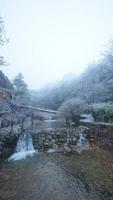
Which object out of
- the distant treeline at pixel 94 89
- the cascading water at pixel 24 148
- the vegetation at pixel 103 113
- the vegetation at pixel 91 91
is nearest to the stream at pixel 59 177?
the cascading water at pixel 24 148

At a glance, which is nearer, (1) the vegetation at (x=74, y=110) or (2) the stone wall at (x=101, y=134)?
(2) the stone wall at (x=101, y=134)

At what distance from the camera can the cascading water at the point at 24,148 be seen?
27.5ft

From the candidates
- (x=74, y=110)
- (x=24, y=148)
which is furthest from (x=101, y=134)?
(x=24, y=148)

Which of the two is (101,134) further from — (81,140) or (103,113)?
(103,113)

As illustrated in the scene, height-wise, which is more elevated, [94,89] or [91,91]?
[94,89]

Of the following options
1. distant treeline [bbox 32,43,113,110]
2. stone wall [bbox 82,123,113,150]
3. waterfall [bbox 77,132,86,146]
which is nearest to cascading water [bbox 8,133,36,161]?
waterfall [bbox 77,132,86,146]

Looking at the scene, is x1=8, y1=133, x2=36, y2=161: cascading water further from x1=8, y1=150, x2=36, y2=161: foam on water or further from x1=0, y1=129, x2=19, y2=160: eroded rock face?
x1=0, y1=129, x2=19, y2=160: eroded rock face

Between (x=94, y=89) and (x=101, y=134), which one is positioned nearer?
(x=101, y=134)

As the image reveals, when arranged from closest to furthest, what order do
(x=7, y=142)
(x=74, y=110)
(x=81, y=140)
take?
(x=7, y=142) < (x=81, y=140) < (x=74, y=110)

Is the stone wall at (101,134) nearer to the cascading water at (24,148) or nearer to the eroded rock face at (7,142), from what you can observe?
the cascading water at (24,148)

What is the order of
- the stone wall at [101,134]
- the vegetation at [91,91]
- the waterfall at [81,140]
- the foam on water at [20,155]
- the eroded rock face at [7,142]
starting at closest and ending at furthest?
the foam on water at [20,155], the eroded rock face at [7,142], the stone wall at [101,134], the waterfall at [81,140], the vegetation at [91,91]

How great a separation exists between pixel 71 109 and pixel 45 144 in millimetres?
5549

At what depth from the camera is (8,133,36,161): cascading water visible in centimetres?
839

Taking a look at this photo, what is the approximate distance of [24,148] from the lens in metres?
9.32
